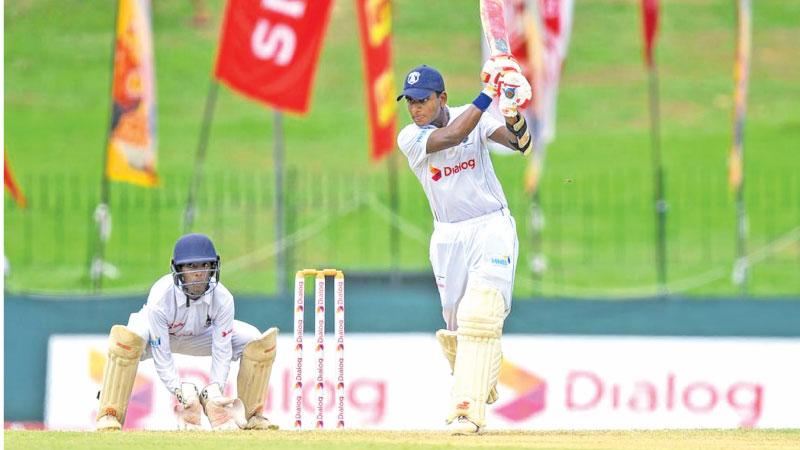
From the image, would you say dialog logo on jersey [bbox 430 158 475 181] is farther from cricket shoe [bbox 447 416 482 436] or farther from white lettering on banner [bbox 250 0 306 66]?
white lettering on banner [bbox 250 0 306 66]

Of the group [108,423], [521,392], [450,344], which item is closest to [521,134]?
[450,344]

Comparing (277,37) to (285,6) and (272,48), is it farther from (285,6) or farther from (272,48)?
(285,6)

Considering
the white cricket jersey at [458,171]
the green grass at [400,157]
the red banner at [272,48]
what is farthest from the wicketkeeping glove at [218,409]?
the green grass at [400,157]

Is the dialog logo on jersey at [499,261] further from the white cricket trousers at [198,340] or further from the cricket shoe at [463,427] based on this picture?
the white cricket trousers at [198,340]

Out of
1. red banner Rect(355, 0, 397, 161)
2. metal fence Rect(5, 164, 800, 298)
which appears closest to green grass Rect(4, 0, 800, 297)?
metal fence Rect(5, 164, 800, 298)

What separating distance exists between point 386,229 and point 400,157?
3.49m

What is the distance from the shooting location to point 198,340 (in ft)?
36.8

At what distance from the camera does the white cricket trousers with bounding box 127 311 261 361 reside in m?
11.1

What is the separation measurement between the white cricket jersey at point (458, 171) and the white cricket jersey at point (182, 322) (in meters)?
1.55

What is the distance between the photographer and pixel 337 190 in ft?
90.7

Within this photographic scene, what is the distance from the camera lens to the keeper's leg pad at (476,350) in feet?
32.0

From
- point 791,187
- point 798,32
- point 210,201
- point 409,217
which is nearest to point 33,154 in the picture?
point 210,201

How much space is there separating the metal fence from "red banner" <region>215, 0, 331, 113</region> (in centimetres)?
816

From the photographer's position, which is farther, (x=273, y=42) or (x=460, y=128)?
(x=273, y=42)
